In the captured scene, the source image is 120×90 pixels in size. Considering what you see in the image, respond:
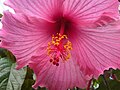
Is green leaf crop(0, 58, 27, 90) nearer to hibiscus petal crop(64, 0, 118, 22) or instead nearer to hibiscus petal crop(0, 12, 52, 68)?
hibiscus petal crop(0, 12, 52, 68)

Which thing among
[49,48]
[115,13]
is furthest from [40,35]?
[115,13]

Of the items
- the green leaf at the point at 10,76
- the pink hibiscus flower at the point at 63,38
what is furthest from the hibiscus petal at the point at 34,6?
the green leaf at the point at 10,76

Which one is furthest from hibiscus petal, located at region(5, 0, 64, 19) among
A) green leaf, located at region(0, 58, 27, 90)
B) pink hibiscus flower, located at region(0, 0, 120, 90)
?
green leaf, located at region(0, 58, 27, 90)

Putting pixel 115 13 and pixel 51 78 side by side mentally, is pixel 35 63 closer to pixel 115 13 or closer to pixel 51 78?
pixel 51 78

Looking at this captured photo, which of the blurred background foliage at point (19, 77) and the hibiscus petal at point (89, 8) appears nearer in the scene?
the hibiscus petal at point (89, 8)

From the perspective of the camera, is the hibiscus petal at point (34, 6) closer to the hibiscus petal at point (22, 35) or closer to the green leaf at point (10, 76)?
the hibiscus petal at point (22, 35)

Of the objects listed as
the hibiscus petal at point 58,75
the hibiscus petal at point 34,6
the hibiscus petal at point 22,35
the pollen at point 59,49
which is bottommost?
the hibiscus petal at point 58,75

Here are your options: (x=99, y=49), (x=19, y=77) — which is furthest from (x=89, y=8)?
(x=19, y=77)
